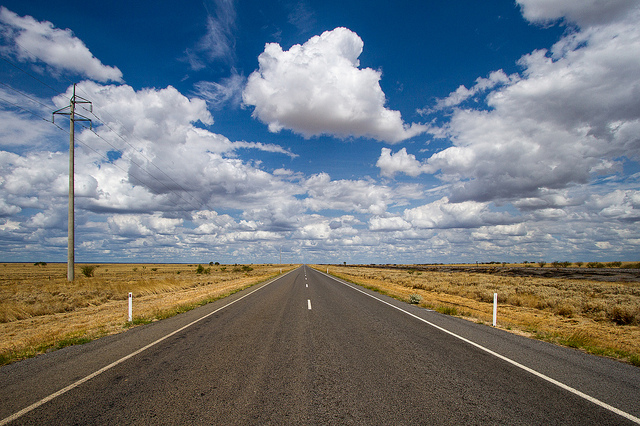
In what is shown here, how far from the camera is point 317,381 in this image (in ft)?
15.9

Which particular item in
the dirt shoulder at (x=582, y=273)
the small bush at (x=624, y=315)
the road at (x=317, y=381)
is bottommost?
the dirt shoulder at (x=582, y=273)

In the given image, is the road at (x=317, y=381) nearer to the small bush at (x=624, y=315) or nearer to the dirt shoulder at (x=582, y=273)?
the small bush at (x=624, y=315)

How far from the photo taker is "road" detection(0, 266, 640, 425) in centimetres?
379

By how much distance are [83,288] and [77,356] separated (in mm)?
18383

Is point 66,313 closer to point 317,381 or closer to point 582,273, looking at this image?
point 317,381

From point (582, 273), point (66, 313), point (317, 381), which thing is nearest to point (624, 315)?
point (317, 381)

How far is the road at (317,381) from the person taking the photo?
379 cm

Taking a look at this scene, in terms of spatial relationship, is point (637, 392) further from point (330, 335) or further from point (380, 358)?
point (330, 335)

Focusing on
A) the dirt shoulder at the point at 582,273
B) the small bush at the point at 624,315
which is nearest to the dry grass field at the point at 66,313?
the small bush at the point at 624,315

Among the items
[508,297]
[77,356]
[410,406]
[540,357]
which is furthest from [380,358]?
[508,297]

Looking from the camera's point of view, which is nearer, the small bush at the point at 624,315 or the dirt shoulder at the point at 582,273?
the small bush at the point at 624,315

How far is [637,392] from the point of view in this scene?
15.5 ft

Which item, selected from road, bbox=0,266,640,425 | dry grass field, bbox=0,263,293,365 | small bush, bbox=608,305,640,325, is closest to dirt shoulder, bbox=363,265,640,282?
small bush, bbox=608,305,640,325

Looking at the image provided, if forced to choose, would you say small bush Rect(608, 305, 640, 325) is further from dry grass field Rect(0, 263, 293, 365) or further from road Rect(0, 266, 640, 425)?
dry grass field Rect(0, 263, 293, 365)
